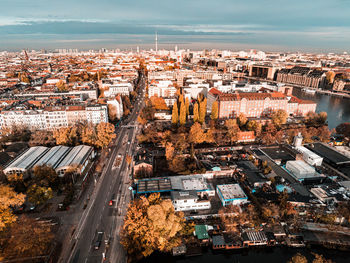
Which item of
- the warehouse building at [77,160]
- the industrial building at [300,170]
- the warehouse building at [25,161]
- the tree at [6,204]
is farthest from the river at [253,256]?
the warehouse building at [25,161]

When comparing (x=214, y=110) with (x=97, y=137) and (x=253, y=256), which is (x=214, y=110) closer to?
(x=97, y=137)

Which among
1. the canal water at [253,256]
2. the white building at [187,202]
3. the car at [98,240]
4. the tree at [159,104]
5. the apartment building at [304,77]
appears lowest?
the canal water at [253,256]

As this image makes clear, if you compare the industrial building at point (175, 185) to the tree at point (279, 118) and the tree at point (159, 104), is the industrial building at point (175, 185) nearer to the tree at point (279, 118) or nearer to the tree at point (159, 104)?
the tree at point (279, 118)

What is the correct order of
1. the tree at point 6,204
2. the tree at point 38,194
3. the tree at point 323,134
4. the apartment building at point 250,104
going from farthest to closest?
the apartment building at point 250,104, the tree at point 323,134, the tree at point 38,194, the tree at point 6,204

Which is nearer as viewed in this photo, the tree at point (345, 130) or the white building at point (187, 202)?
the white building at point (187, 202)

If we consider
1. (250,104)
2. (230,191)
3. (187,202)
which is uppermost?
(250,104)

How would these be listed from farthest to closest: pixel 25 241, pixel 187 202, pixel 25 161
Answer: pixel 25 161
pixel 187 202
pixel 25 241

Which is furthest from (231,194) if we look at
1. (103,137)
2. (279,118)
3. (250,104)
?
(250,104)

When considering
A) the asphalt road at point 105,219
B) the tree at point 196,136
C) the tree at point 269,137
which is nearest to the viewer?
the asphalt road at point 105,219
